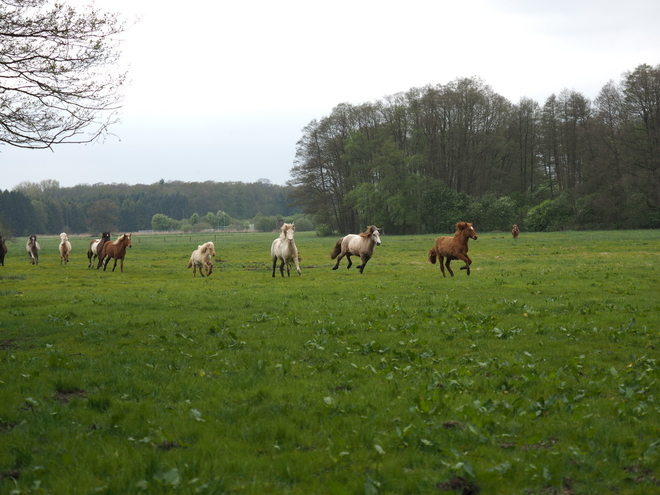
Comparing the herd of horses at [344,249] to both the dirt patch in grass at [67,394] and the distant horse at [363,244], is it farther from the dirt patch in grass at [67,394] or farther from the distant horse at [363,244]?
the dirt patch in grass at [67,394]

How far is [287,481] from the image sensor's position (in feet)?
15.7

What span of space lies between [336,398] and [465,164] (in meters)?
78.0

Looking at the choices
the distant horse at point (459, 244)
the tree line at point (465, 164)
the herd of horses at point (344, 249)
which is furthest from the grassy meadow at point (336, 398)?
the tree line at point (465, 164)

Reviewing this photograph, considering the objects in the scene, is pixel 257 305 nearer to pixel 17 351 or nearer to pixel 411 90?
pixel 17 351

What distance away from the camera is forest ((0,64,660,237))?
6644 centimetres

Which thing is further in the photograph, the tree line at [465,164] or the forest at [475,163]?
the tree line at [465,164]

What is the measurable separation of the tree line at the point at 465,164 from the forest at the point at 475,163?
0.49ft

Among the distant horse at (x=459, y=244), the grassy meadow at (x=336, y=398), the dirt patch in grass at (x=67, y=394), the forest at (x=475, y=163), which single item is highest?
the forest at (x=475, y=163)

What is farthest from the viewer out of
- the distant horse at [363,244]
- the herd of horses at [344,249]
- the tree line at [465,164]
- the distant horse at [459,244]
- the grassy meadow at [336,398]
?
the tree line at [465,164]

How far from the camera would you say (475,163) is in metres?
81.8

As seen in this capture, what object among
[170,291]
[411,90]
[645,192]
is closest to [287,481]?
[170,291]

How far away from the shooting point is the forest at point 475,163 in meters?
66.4

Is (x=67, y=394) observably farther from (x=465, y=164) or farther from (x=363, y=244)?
(x=465, y=164)

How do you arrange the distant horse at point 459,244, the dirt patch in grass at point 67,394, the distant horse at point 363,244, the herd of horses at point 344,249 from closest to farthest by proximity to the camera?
the dirt patch in grass at point 67,394 < the distant horse at point 459,244 < the herd of horses at point 344,249 < the distant horse at point 363,244
